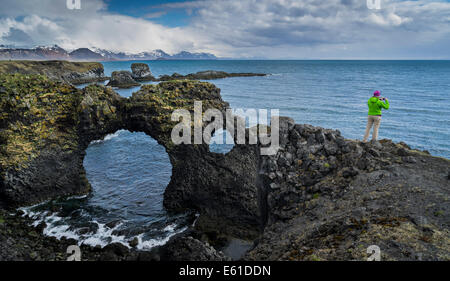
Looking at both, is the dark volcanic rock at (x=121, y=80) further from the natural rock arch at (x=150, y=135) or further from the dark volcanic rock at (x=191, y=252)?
the dark volcanic rock at (x=191, y=252)

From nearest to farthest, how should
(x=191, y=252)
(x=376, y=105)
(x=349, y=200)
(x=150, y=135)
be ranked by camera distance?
1. (x=349, y=200)
2. (x=191, y=252)
3. (x=376, y=105)
4. (x=150, y=135)

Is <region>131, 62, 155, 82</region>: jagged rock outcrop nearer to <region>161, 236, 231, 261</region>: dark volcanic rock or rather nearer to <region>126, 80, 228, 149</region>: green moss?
<region>126, 80, 228, 149</region>: green moss

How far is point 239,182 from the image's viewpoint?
21.8 meters

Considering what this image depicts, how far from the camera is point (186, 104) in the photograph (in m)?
23.9

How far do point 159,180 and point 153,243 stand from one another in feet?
34.3

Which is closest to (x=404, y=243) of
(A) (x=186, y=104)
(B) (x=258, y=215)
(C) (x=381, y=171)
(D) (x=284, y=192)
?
(C) (x=381, y=171)

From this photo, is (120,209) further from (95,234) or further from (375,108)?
(375,108)

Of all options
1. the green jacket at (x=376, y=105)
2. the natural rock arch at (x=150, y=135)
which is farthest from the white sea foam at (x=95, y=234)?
the green jacket at (x=376, y=105)

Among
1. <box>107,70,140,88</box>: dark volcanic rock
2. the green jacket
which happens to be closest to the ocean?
the green jacket

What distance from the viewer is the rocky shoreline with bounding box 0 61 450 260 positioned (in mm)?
11461

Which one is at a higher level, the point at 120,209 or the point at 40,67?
the point at 40,67

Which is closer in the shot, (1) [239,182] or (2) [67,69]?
(1) [239,182]

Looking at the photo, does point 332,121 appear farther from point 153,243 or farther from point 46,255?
point 46,255

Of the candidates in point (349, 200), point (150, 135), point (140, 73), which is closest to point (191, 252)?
point (349, 200)
